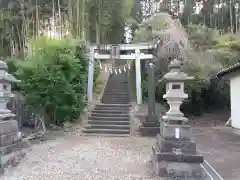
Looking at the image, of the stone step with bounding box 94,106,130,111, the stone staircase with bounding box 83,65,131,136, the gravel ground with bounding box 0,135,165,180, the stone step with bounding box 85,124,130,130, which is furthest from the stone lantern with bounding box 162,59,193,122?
the stone step with bounding box 94,106,130,111

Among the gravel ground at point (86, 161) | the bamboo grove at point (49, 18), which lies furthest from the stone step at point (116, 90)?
the gravel ground at point (86, 161)

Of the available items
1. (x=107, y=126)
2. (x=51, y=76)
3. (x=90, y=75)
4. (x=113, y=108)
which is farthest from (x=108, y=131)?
(x=90, y=75)

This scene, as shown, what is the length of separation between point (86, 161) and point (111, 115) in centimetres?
473

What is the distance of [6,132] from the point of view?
5.46 metres

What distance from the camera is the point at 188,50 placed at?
1164 centimetres

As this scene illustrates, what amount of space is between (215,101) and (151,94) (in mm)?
5658

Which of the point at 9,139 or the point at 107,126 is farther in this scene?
the point at 107,126

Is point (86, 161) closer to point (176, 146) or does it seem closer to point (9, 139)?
point (9, 139)

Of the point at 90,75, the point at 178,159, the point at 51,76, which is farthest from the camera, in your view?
the point at 90,75

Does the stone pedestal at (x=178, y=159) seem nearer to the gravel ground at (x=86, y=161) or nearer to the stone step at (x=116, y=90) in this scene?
the gravel ground at (x=86, y=161)

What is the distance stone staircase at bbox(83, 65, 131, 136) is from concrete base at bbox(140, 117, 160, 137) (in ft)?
1.66

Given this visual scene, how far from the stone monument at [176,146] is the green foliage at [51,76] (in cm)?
458

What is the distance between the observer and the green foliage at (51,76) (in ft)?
28.8

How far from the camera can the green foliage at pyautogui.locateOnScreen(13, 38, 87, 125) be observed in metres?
8.77
